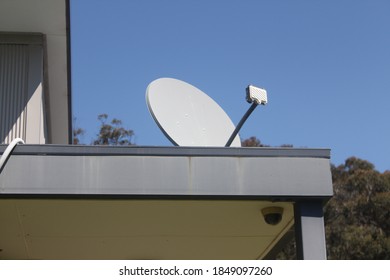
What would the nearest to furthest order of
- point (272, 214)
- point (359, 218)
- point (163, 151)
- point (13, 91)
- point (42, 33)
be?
point (163, 151) < point (272, 214) < point (13, 91) < point (42, 33) < point (359, 218)

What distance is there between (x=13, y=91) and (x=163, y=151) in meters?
2.99

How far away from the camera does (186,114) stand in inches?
263

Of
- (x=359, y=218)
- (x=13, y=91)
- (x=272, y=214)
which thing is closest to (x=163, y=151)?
(x=272, y=214)

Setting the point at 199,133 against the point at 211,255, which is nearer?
the point at 199,133

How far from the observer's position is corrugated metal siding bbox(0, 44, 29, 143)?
712 centimetres

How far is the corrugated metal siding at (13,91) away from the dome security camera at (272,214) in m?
2.96

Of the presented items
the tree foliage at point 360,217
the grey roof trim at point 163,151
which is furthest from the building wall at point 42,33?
the tree foliage at point 360,217

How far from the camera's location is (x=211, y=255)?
7.22m

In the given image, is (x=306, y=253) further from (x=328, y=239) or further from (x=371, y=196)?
(x=371, y=196)

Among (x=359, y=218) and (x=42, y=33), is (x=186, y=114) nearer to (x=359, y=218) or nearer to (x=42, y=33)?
(x=42, y=33)

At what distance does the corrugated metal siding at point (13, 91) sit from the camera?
280 inches

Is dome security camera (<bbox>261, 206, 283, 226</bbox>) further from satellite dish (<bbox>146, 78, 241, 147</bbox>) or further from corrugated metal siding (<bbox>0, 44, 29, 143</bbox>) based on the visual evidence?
corrugated metal siding (<bbox>0, 44, 29, 143</bbox>)
